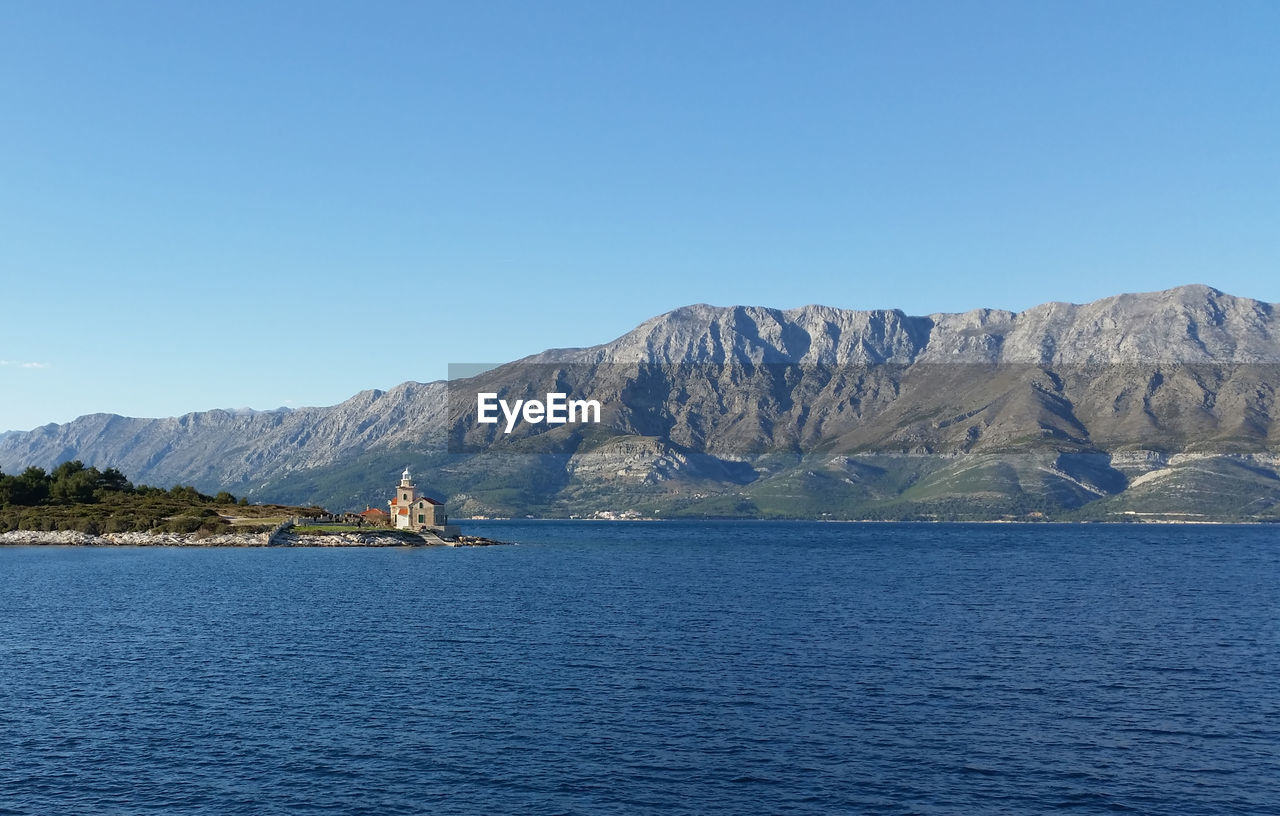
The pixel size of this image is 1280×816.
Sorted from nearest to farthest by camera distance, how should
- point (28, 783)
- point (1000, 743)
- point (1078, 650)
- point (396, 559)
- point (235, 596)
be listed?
point (28, 783) → point (1000, 743) → point (1078, 650) → point (235, 596) → point (396, 559)

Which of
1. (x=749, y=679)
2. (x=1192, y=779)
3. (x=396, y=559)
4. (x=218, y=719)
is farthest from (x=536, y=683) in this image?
(x=396, y=559)

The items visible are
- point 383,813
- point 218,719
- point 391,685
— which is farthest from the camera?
point 391,685

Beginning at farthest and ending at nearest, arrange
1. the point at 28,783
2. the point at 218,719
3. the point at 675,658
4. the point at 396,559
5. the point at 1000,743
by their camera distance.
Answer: the point at 396,559 → the point at 675,658 → the point at 218,719 → the point at 1000,743 → the point at 28,783

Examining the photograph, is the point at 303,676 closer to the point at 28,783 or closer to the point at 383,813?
the point at 28,783

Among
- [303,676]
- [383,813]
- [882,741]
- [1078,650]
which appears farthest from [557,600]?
[383,813]

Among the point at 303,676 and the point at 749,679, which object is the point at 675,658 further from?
the point at 303,676

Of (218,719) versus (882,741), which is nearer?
(882,741)
